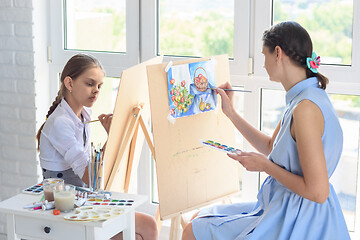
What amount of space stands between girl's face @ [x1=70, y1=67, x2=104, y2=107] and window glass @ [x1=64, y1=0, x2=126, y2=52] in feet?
2.05

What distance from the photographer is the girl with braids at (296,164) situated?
76.3 inches

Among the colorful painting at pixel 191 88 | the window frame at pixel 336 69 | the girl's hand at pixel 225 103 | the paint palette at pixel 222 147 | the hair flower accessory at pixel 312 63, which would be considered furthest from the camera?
the window frame at pixel 336 69

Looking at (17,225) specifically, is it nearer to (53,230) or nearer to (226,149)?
(53,230)

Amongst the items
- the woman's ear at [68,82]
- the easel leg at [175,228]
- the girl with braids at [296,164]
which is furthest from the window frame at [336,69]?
the woman's ear at [68,82]

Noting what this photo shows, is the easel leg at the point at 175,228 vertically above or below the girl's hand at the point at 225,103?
below

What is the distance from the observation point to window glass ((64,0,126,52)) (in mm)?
3158

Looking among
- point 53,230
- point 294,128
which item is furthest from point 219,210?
point 53,230

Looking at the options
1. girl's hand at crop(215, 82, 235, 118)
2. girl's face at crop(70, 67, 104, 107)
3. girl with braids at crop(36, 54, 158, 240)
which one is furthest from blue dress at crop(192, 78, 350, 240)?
girl's face at crop(70, 67, 104, 107)

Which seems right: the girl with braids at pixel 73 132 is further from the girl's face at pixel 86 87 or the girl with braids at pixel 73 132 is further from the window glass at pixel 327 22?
the window glass at pixel 327 22

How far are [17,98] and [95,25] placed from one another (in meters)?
0.59

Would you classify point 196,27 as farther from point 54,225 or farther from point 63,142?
point 54,225

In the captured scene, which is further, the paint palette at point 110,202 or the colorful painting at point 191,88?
the colorful painting at point 191,88

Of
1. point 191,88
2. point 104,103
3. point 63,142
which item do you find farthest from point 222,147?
point 104,103

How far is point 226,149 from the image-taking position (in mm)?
2246
